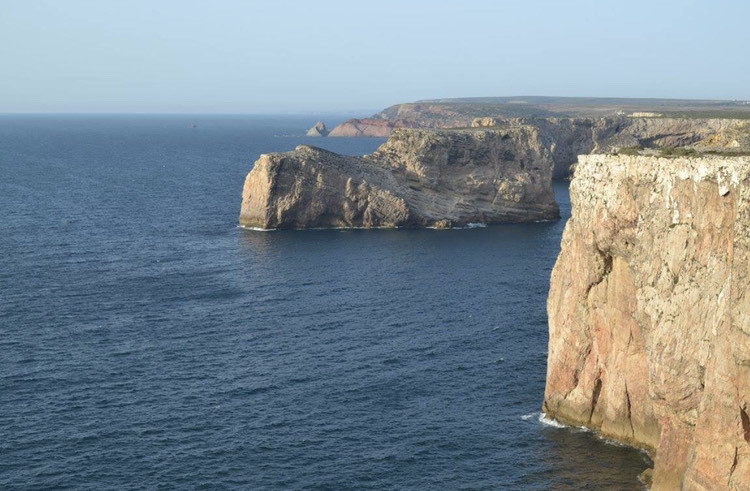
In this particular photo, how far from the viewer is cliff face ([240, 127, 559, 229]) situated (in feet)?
469

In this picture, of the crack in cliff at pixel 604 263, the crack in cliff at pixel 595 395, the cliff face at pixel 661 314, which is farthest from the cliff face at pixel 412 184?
the crack in cliff at pixel 604 263

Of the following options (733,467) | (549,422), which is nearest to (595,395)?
(549,422)

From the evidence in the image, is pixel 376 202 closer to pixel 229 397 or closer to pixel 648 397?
pixel 229 397

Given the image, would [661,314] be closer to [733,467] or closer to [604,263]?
[604,263]

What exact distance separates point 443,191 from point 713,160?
10399 centimetres

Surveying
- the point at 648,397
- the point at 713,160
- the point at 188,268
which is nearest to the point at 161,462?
the point at 648,397

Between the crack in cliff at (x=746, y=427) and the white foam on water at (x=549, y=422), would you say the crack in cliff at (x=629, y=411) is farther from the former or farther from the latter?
the crack in cliff at (x=746, y=427)

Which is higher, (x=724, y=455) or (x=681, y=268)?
(x=681, y=268)

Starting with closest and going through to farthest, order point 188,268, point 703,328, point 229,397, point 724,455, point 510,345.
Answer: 1. point 724,455
2. point 703,328
3. point 229,397
4. point 510,345
5. point 188,268

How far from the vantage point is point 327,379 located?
73375mm

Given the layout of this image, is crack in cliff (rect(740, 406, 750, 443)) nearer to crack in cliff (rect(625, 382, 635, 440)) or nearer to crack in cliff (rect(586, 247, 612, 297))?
crack in cliff (rect(625, 382, 635, 440))

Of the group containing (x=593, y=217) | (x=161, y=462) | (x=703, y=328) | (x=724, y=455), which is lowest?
(x=161, y=462)

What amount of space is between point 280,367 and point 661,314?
33672 mm

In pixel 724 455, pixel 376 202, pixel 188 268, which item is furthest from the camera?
pixel 376 202
